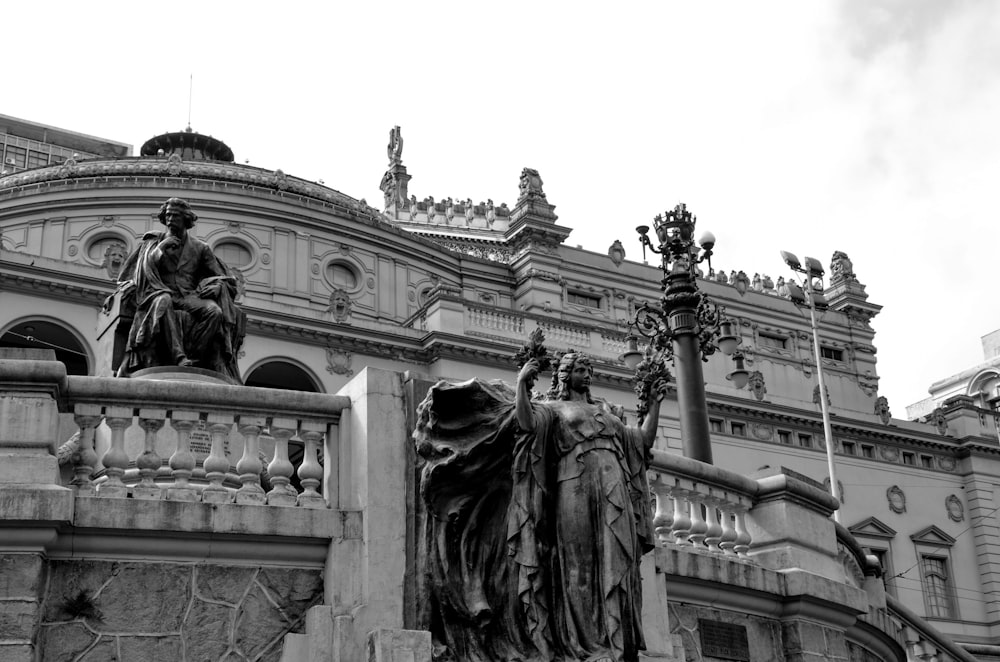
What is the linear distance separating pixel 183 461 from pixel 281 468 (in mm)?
732

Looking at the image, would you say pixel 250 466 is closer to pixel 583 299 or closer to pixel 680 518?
pixel 680 518

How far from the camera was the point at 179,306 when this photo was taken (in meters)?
12.0

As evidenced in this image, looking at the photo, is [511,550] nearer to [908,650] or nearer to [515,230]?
[908,650]

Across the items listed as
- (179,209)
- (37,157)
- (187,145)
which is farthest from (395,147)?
(179,209)

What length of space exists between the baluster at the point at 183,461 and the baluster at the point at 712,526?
15.6 feet

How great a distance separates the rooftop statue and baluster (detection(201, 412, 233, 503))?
4.68 ft

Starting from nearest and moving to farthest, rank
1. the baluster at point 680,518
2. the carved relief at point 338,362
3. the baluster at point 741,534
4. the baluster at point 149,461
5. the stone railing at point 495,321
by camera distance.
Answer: the baluster at point 149,461
the baluster at point 680,518
the baluster at point 741,534
the carved relief at point 338,362
the stone railing at point 495,321

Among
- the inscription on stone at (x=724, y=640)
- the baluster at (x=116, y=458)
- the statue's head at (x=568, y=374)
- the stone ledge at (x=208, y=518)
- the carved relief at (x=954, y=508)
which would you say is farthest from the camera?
the carved relief at (x=954, y=508)

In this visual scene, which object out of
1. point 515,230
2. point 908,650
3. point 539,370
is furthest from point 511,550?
point 515,230

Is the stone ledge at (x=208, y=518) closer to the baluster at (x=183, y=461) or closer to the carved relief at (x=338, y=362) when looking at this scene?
the baluster at (x=183, y=461)

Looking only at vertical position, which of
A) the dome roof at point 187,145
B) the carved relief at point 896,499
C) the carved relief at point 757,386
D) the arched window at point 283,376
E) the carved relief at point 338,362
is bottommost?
the carved relief at point 896,499

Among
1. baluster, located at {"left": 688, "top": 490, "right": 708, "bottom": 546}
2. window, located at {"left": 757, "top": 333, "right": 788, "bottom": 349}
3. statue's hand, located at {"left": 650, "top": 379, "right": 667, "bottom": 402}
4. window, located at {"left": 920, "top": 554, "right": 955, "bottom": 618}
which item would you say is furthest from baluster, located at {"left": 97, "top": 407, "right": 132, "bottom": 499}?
window, located at {"left": 757, "top": 333, "right": 788, "bottom": 349}

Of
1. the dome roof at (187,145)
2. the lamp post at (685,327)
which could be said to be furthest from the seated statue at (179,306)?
the dome roof at (187,145)

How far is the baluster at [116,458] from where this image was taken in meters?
9.20
